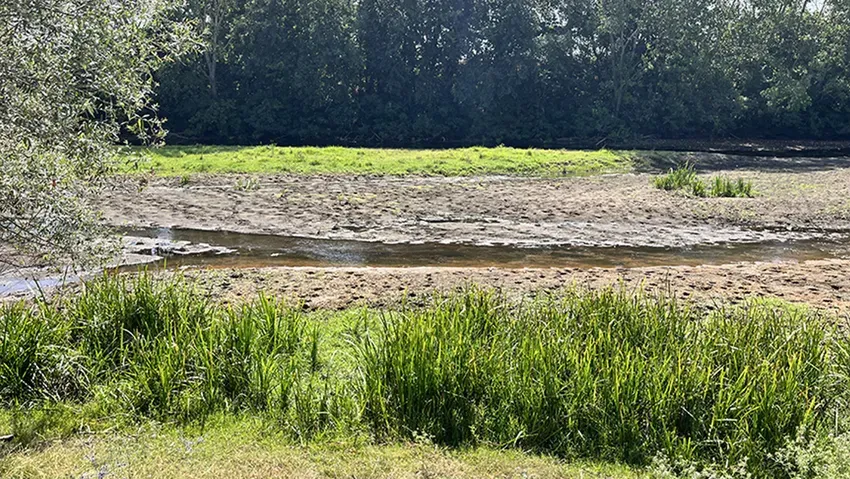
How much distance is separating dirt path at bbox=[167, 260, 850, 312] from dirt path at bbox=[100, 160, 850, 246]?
3.80 metres

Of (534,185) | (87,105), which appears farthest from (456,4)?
(87,105)

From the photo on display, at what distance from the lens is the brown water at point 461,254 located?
46.4 ft

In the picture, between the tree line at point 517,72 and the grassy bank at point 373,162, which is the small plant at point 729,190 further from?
the tree line at point 517,72

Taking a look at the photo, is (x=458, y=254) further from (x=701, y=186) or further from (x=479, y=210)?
(x=701, y=186)

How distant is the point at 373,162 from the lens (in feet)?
89.3

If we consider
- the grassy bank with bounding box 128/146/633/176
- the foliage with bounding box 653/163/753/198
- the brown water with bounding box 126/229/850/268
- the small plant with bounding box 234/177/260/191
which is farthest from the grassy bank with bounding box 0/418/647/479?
the grassy bank with bounding box 128/146/633/176

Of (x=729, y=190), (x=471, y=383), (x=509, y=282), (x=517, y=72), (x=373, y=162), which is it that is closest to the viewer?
(x=471, y=383)

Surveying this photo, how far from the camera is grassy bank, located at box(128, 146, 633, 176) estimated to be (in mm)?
25688

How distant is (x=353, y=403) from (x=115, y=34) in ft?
14.0

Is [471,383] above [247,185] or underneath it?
underneath

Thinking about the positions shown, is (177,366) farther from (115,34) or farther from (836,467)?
(836,467)

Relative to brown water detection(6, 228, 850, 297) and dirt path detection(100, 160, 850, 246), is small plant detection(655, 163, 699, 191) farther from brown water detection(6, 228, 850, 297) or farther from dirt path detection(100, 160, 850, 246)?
brown water detection(6, 228, 850, 297)

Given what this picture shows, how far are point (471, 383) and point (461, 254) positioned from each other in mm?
8677

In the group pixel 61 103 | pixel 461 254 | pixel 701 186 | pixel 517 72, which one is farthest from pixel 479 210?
pixel 517 72
